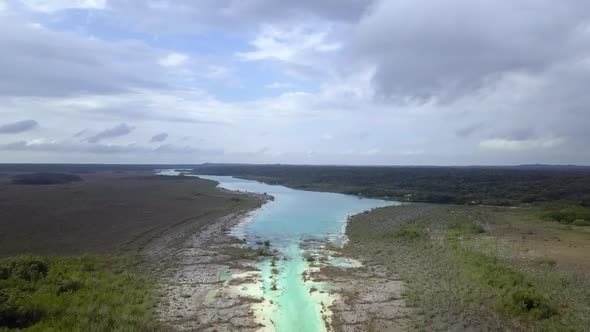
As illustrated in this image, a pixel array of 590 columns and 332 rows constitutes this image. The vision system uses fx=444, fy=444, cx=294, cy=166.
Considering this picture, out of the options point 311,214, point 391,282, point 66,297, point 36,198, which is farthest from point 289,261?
point 36,198

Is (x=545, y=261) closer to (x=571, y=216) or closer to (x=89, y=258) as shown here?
(x=571, y=216)

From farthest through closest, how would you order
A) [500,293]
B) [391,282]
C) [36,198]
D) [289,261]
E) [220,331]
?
[36,198] → [289,261] → [391,282] → [500,293] → [220,331]

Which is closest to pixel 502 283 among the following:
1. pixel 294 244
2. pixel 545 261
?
pixel 545 261

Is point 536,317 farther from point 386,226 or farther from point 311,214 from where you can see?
point 311,214

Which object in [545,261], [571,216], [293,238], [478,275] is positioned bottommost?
[293,238]

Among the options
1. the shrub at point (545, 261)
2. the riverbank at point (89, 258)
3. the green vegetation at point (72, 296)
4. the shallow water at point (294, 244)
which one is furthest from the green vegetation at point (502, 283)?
the green vegetation at point (72, 296)

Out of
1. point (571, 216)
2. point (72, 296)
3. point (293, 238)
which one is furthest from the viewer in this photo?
point (571, 216)

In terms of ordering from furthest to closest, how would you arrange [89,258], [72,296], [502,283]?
[89,258] < [502,283] < [72,296]
